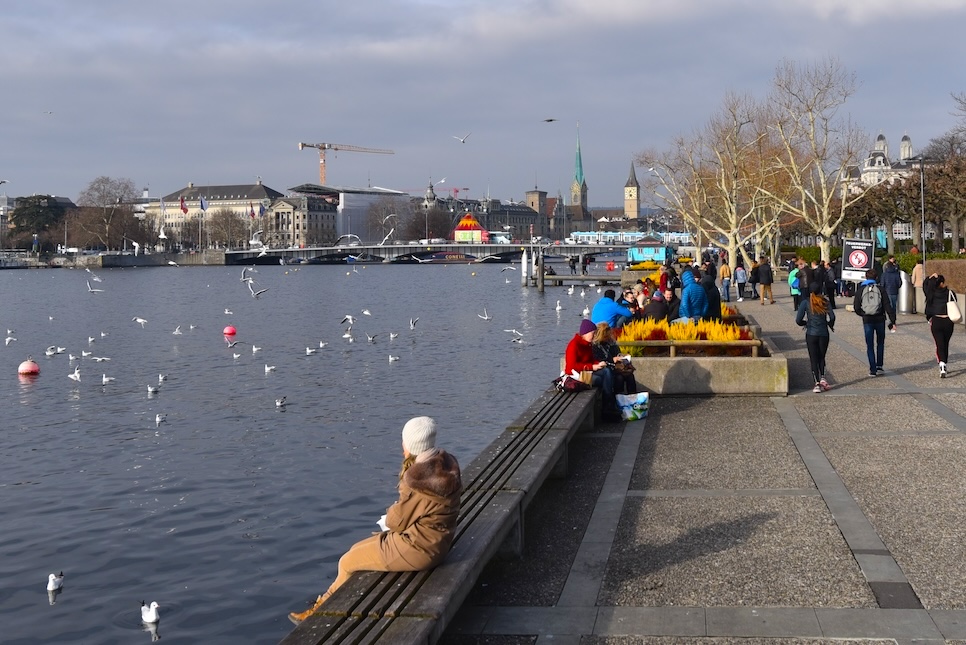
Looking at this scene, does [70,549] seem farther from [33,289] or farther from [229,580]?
[33,289]

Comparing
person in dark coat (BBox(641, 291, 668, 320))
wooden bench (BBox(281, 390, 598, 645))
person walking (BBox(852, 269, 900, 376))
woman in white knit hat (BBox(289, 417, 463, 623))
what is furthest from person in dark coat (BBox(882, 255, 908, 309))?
woman in white knit hat (BBox(289, 417, 463, 623))

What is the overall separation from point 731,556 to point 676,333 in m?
8.45

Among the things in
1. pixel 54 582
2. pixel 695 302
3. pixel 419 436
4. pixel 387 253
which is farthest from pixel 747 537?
pixel 387 253

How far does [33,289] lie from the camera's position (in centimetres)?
8756

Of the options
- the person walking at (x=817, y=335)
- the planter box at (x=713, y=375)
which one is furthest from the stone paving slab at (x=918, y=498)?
the person walking at (x=817, y=335)

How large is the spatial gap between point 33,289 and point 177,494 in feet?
265

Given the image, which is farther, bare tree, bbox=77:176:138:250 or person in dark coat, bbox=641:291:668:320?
bare tree, bbox=77:176:138:250

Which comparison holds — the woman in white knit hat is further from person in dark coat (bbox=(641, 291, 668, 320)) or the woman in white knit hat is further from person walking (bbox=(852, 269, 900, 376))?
person in dark coat (bbox=(641, 291, 668, 320))

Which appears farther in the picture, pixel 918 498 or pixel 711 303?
pixel 711 303

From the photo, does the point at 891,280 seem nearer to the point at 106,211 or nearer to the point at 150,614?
the point at 150,614

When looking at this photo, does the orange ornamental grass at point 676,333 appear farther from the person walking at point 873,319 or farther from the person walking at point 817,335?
the person walking at point 873,319

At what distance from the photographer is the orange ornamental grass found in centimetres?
1517

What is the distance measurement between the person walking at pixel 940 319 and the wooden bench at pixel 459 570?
27.3 feet

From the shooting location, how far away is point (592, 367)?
1261cm
